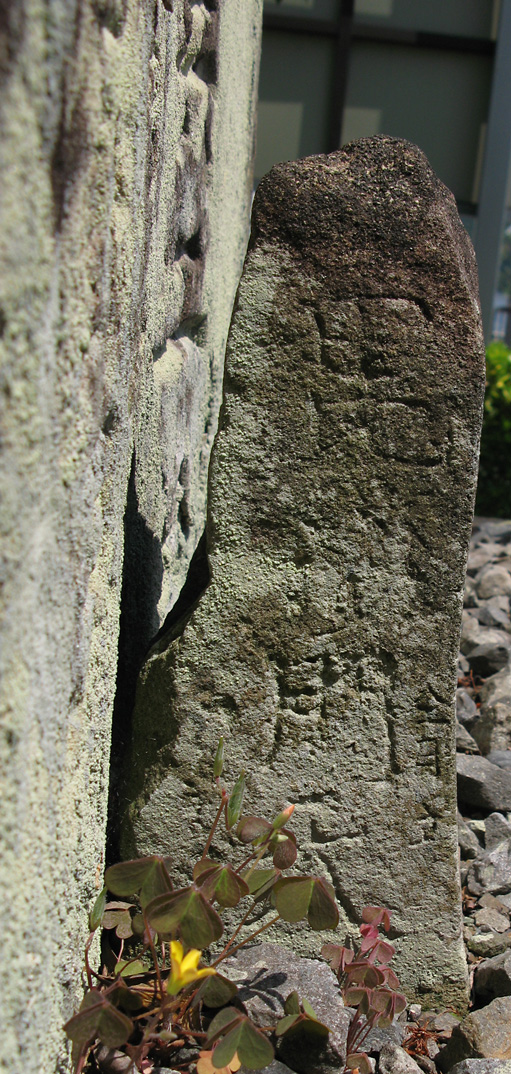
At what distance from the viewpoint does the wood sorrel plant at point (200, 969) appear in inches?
38.9

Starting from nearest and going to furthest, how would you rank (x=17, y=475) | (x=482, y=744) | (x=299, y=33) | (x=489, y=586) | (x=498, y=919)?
(x=17, y=475), (x=498, y=919), (x=482, y=744), (x=489, y=586), (x=299, y=33)

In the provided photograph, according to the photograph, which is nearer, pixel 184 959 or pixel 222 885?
pixel 184 959

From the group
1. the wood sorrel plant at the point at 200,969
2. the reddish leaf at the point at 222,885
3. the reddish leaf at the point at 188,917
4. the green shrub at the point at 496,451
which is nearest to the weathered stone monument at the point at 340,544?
the wood sorrel plant at the point at 200,969

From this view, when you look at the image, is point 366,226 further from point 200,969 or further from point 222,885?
point 200,969

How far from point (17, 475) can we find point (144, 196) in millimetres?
647

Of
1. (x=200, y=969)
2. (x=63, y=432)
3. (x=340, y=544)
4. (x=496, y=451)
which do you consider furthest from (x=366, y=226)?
(x=496, y=451)

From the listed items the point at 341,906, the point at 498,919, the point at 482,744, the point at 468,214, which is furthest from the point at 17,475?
the point at 468,214

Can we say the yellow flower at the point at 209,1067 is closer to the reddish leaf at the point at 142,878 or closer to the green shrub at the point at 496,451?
the reddish leaf at the point at 142,878

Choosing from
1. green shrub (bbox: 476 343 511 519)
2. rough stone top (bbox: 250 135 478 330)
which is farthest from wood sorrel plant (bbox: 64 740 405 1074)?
green shrub (bbox: 476 343 511 519)

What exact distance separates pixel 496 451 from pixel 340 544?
14.3ft

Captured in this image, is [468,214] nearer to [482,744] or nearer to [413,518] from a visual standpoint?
[482,744]

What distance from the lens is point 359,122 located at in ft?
20.8

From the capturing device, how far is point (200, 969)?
1.17 m

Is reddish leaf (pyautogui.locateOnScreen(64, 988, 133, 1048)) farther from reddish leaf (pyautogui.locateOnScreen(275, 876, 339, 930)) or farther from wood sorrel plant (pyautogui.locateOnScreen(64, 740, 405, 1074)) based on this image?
reddish leaf (pyautogui.locateOnScreen(275, 876, 339, 930))
